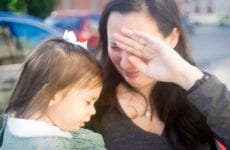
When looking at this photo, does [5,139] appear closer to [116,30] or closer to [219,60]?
[116,30]

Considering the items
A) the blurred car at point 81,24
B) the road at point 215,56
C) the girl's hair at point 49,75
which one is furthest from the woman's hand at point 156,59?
the blurred car at point 81,24

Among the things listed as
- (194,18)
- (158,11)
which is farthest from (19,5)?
(194,18)

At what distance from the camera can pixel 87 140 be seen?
168cm

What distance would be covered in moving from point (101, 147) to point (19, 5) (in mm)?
5528

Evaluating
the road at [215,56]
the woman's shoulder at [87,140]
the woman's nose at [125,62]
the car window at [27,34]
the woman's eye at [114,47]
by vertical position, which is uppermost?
the woman's eye at [114,47]

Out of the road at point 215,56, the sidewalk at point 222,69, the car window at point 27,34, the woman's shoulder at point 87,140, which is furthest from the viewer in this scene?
the road at point 215,56

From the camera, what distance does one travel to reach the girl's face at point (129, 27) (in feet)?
5.93

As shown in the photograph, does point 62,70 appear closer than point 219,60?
Yes

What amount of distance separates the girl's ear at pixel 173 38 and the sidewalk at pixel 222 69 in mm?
7581

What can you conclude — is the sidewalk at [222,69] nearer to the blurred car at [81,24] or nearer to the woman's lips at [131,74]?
the blurred car at [81,24]

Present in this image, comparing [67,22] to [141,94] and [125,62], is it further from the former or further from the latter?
[125,62]

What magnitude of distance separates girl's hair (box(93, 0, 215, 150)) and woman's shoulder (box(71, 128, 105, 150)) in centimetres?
17

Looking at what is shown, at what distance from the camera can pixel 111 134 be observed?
6.13ft

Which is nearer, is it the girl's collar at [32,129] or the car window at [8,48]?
the girl's collar at [32,129]
